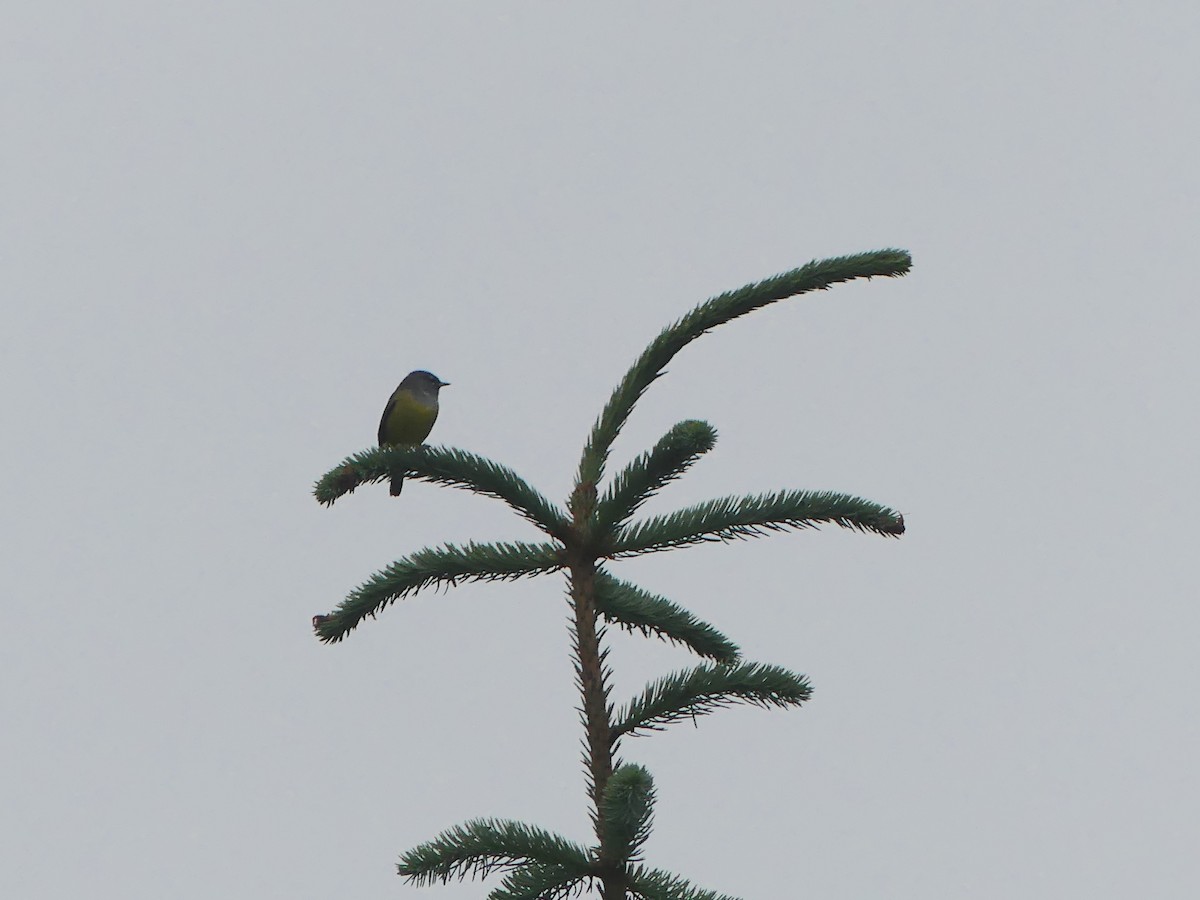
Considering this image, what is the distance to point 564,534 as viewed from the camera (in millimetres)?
3836

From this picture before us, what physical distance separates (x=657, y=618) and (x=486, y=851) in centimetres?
95

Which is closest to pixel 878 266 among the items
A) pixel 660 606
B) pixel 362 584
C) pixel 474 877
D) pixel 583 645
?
pixel 660 606

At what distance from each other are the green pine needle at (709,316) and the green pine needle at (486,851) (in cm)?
113

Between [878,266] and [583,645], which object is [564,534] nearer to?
[583,645]

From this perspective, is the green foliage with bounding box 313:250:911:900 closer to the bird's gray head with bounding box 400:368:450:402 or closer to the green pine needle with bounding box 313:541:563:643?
the green pine needle with bounding box 313:541:563:643

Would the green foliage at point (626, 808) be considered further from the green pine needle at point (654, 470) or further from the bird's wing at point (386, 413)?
the bird's wing at point (386, 413)

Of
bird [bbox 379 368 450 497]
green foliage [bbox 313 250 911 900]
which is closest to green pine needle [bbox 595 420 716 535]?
green foliage [bbox 313 250 911 900]

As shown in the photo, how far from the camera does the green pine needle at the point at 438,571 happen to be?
12.6 feet

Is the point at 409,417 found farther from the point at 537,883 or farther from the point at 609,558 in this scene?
the point at 537,883

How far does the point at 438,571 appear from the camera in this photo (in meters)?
3.87

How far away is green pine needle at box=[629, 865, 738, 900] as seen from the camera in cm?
335

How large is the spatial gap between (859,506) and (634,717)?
98 centimetres

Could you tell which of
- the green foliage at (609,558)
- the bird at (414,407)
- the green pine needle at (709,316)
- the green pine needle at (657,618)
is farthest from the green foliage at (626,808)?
the bird at (414,407)

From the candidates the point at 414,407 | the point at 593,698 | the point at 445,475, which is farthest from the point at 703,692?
the point at 414,407
